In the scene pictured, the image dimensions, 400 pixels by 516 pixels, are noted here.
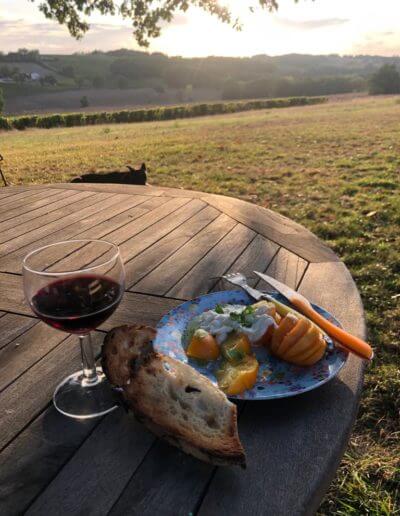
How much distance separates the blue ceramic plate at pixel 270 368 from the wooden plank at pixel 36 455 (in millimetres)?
305

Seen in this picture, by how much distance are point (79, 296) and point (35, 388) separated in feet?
1.30

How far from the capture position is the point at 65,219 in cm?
297

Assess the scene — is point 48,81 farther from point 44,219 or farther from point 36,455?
point 36,455

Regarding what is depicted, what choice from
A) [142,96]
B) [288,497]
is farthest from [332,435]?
[142,96]

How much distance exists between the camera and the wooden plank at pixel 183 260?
1948 mm

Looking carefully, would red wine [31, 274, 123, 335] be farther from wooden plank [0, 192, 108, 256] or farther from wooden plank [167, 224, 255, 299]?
wooden plank [0, 192, 108, 256]

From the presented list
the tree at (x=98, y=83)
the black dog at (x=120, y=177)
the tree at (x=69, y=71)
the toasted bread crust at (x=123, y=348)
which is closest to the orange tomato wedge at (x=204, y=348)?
the toasted bread crust at (x=123, y=348)

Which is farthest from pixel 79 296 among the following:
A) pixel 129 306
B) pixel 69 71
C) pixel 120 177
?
pixel 69 71

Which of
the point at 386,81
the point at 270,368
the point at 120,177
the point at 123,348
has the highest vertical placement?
the point at 386,81

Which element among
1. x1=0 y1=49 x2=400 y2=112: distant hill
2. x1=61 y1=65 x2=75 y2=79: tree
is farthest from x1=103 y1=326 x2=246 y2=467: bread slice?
x1=61 y1=65 x2=75 y2=79: tree

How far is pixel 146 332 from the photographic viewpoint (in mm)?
1148

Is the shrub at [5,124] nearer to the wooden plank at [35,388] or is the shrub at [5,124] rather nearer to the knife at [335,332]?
the wooden plank at [35,388]

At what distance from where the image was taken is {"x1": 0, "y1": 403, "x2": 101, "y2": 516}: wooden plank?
3.15ft

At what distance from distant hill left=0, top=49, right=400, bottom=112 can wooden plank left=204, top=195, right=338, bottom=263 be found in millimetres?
67967
